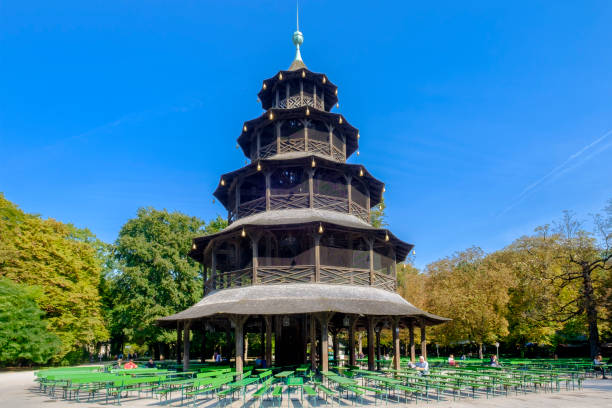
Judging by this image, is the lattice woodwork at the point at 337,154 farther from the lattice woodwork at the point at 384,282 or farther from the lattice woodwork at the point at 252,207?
the lattice woodwork at the point at 384,282

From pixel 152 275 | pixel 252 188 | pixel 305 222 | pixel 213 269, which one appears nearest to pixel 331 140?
pixel 252 188

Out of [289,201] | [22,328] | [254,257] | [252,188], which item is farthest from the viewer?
[22,328]

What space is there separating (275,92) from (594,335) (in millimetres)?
33387

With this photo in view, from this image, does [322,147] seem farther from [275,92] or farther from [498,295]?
[498,295]

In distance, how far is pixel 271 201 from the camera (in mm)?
25469

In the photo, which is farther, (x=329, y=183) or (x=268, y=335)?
(x=329, y=183)

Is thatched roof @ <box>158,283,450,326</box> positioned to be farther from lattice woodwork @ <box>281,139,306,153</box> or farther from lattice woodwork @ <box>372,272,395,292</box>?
lattice woodwork @ <box>281,139,306,153</box>

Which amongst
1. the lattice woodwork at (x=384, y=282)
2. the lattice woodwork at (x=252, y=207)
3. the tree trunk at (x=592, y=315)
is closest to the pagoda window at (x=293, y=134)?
the lattice woodwork at (x=252, y=207)

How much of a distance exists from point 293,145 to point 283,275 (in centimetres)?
966

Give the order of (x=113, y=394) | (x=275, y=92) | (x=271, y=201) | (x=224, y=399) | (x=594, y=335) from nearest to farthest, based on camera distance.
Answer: (x=224, y=399) < (x=113, y=394) < (x=271, y=201) < (x=275, y=92) < (x=594, y=335)

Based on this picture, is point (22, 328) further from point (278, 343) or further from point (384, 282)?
point (384, 282)

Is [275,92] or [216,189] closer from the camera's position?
[216,189]

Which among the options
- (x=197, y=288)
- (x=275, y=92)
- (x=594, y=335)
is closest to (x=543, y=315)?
(x=594, y=335)

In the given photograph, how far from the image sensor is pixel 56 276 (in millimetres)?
40531
